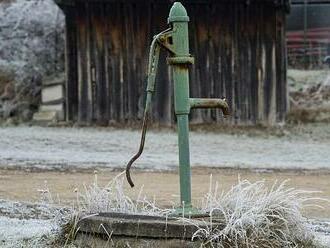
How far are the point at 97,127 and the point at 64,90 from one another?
1.61 metres

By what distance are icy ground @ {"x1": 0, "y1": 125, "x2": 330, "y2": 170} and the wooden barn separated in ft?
3.32

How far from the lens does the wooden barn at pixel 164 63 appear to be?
19.8 metres

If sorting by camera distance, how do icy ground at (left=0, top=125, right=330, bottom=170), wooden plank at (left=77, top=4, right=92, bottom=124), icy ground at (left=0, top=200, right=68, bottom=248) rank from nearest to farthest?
icy ground at (left=0, top=200, right=68, bottom=248)
icy ground at (left=0, top=125, right=330, bottom=170)
wooden plank at (left=77, top=4, right=92, bottom=124)

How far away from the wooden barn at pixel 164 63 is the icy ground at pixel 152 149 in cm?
101

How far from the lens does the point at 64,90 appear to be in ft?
68.1

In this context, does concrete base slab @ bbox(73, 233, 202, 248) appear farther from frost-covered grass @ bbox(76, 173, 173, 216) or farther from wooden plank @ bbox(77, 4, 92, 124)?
wooden plank @ bbox(77, 4, 92, 124)

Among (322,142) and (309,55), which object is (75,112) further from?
(309,55)

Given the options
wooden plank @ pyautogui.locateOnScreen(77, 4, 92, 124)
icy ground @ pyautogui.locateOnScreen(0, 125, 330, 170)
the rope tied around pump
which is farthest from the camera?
wooden plank @ pyautogui.locateOnScreen(77, 4, 92, 124)

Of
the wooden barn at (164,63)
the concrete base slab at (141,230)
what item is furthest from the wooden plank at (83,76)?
the concrete base slab at (141,230)

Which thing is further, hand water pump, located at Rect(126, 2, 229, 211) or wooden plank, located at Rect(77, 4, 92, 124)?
wooden plank, located at Rect(77, 4, 92, 124)

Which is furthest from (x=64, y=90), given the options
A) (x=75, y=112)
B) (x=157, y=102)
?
(x=157, y=102)

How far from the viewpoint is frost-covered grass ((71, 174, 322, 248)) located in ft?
13.0

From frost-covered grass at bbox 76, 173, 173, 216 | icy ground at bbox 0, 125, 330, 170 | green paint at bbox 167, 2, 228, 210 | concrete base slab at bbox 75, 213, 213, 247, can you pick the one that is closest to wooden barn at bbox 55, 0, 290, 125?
icy ground at bbox 0, 125, 330, 170

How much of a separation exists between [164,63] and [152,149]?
166 inches
